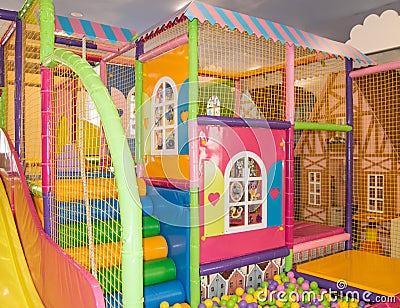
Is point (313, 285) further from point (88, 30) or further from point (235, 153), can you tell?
point (88, 30)

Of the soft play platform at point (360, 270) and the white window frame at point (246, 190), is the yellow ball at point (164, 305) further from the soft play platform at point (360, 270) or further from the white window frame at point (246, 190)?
the soft play platform at point (360, 270)

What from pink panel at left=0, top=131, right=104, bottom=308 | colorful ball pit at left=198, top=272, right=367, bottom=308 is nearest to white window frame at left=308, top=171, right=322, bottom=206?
colorful ball pit at left=198, top=272, right=367, bottom=308

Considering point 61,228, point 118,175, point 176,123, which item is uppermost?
point 176,123

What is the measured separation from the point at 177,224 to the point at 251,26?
151cm

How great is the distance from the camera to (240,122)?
2.91m

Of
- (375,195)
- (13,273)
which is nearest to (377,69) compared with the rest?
(375,195)

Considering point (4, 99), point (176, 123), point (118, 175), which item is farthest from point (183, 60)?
point (118, 175)

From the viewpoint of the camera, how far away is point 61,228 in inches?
87.8

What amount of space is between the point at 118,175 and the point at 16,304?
1474 mm

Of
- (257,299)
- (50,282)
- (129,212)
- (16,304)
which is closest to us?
(129,212)

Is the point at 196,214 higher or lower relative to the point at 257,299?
higher

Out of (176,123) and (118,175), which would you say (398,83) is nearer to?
(176,123)

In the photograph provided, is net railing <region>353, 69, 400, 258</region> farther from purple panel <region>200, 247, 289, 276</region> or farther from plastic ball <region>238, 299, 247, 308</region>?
plastic ball <region>238, 299, 247, 308</region>

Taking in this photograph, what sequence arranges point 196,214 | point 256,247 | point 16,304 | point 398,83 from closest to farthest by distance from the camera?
point 16,304
point 196,214
point 256,247
point 398,83
